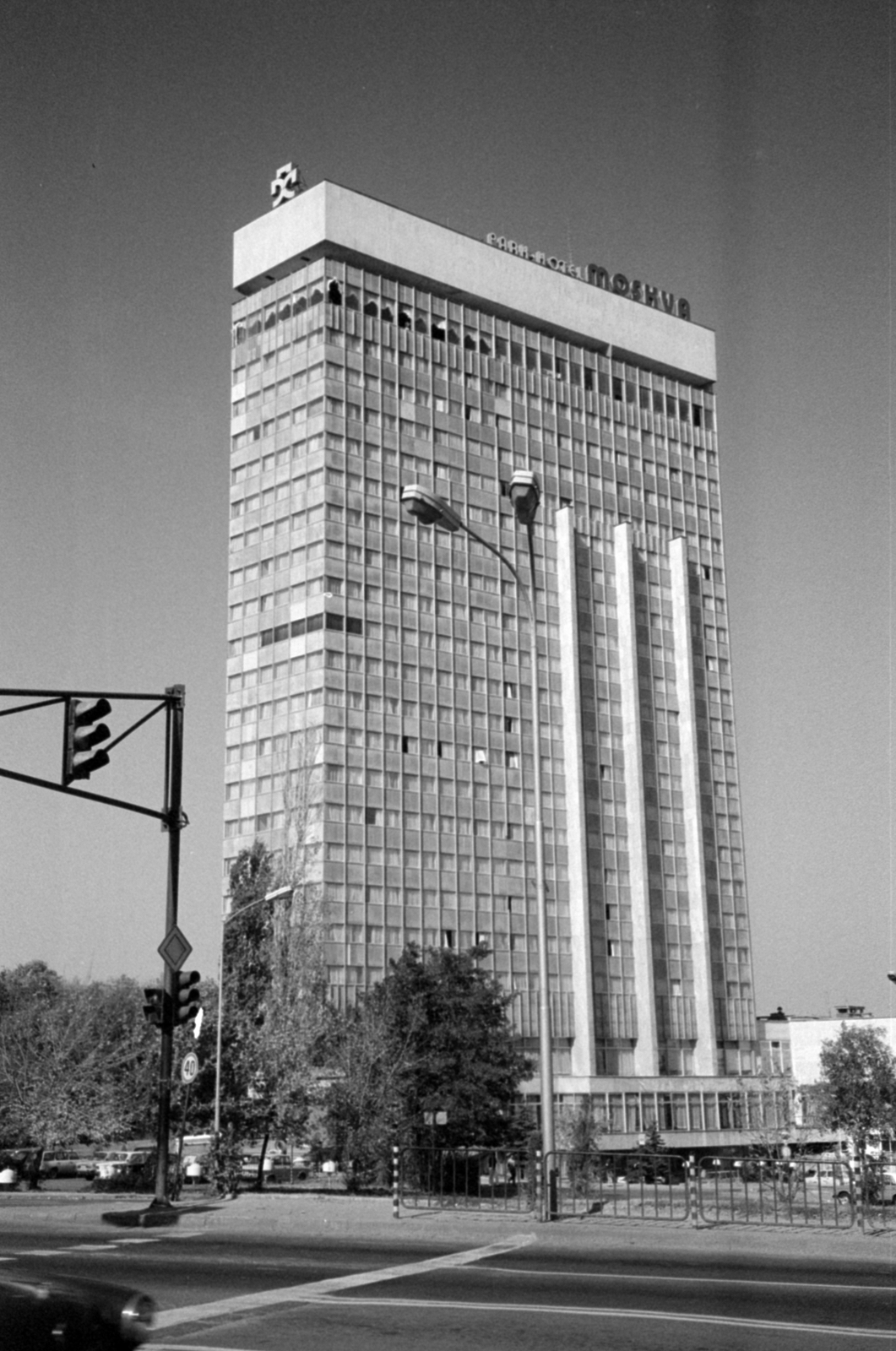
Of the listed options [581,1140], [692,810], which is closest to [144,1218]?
[581,1140]

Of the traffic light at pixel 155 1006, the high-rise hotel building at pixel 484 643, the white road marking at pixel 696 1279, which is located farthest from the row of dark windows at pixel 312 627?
the white road marking at pixel 696 1279

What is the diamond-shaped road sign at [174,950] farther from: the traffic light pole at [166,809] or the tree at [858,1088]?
the tree at [858,1088]

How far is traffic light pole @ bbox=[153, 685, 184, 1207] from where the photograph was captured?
78.6 ft

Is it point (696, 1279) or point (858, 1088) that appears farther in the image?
point (858, 1088)

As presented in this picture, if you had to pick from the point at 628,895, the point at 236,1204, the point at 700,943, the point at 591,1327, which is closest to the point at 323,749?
the point at 628,895

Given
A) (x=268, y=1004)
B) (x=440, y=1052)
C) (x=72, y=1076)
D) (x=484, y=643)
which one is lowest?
(x=72, y=1076)

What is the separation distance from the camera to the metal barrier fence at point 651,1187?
19.3 meters

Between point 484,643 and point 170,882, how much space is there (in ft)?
241

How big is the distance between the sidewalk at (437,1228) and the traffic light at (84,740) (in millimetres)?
7074

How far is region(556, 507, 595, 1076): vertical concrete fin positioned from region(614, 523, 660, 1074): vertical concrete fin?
449 centimetres

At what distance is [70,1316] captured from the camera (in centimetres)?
825

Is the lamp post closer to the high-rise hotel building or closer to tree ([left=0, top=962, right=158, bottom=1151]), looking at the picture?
tree ([left=0, top=962, right=158, bottom=1151])

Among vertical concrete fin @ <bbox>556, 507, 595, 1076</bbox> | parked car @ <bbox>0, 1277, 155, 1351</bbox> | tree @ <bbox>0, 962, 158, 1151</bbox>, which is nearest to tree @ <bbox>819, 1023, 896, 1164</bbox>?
Result: tree @ <bbox>0, 962, 158, 1151</bbox>

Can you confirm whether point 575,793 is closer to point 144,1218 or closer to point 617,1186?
point 617,1186
